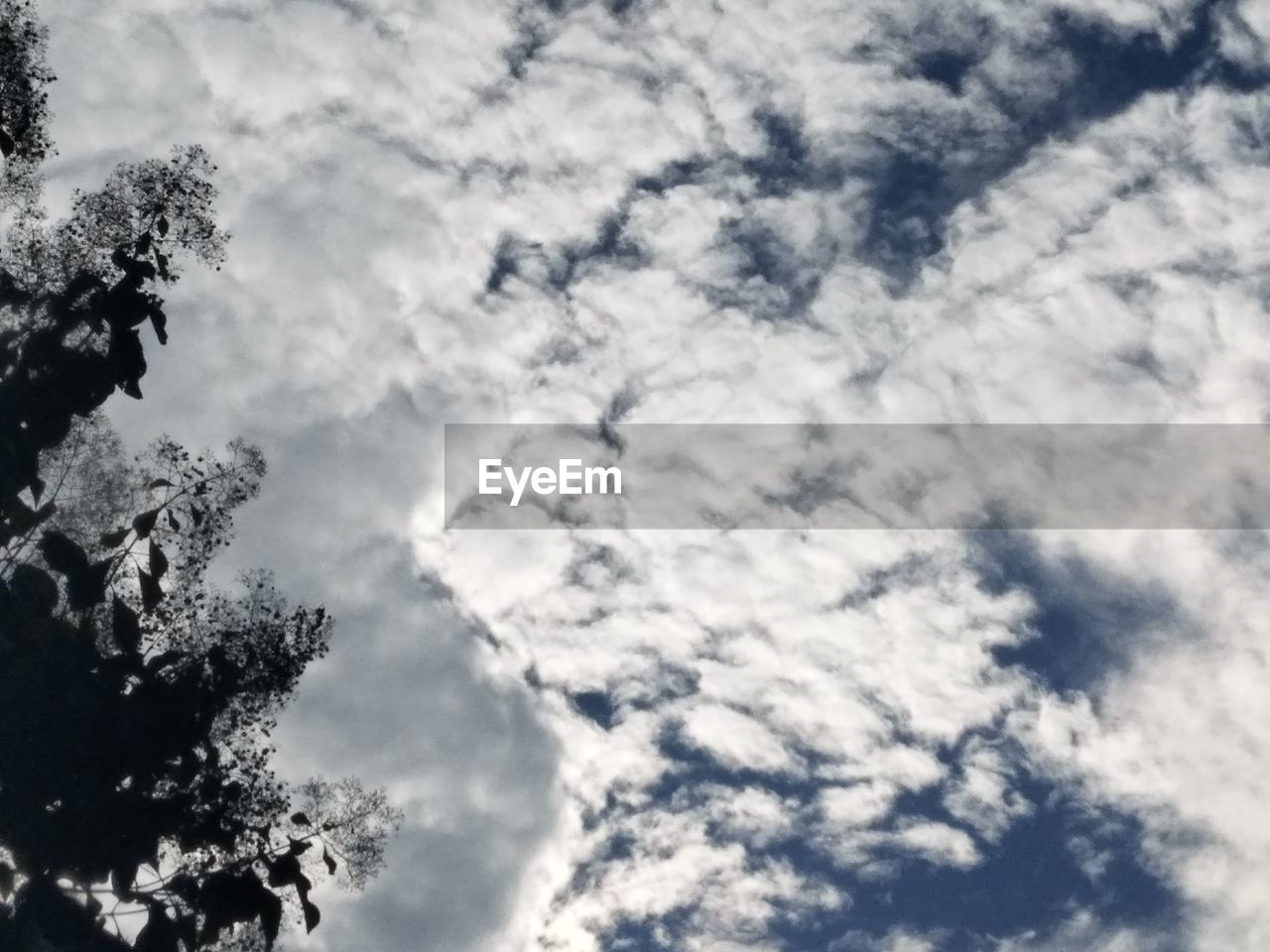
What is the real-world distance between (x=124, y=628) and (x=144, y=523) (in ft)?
6.69

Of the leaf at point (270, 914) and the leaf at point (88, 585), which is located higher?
the leaf at point (88, 585)

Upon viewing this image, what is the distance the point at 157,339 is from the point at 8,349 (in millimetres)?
2786

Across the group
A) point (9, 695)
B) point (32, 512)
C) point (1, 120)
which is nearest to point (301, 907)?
point (9, 695)

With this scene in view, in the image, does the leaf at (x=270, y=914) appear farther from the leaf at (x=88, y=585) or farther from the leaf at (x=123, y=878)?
the leaf at (x=88, y=585)

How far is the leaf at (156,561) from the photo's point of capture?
18.8 m

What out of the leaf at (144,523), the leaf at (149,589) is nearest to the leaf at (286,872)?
the leaf at (149,589)

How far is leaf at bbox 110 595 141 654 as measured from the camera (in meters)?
19.1

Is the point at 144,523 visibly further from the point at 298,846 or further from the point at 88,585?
the point at 298,846

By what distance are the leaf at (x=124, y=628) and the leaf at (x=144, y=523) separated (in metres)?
1.47

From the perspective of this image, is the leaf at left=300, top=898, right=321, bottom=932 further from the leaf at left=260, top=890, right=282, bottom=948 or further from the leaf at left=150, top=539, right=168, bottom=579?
the leaf at left=150, top=539, right=168, bottom=579

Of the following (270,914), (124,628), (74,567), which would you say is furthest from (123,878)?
(74,567)

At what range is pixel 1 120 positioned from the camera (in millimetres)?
16375

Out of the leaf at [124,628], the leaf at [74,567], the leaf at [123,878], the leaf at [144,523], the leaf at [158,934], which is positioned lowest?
the leaf at [158,934]

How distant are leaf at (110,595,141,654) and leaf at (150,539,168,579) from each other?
1049 millimetres
